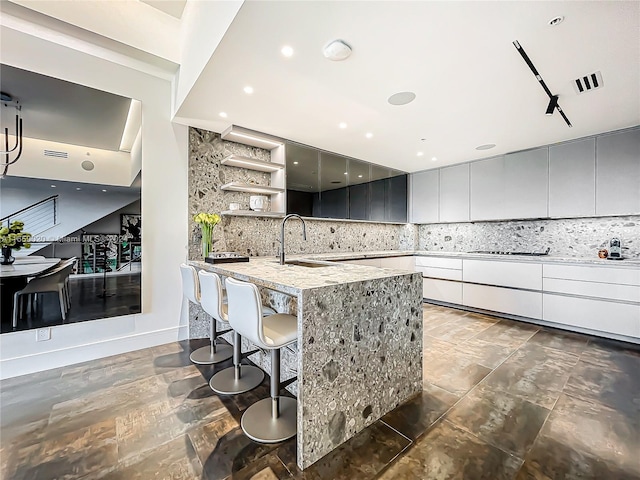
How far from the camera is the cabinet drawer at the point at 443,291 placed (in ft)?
14.8

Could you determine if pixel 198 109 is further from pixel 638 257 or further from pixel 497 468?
A: pixel 638 257

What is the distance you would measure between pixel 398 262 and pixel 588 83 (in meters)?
3.13

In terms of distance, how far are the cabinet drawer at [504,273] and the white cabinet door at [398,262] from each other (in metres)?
0.89

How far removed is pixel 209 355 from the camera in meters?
2.73

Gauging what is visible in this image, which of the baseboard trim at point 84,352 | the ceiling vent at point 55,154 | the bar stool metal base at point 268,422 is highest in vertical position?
the ceiling vent at point 55,154

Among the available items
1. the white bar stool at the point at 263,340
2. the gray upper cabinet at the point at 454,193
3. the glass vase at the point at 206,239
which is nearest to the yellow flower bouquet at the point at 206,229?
the glass vase at the point at 206,239

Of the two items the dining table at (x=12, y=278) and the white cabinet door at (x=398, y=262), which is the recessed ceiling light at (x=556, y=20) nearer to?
the white cabinet door at (x=398, y=262)

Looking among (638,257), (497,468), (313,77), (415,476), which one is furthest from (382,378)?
(638,257)

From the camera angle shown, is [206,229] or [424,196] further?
[424,196]

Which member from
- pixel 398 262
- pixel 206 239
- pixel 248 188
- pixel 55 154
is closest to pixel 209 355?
pixel 206 239

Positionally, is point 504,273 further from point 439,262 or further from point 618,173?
point 618,173

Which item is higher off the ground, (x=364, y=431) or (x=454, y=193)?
(x=454, y=193)

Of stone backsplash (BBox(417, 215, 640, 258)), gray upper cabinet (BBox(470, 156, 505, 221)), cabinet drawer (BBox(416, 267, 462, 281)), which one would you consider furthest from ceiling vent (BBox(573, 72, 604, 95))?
cabinet drawer (BBox(416, 267, 462, 281))

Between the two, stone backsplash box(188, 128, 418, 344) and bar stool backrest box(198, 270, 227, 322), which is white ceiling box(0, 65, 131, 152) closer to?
stone backsplash box(188, 128, 418, 344)
